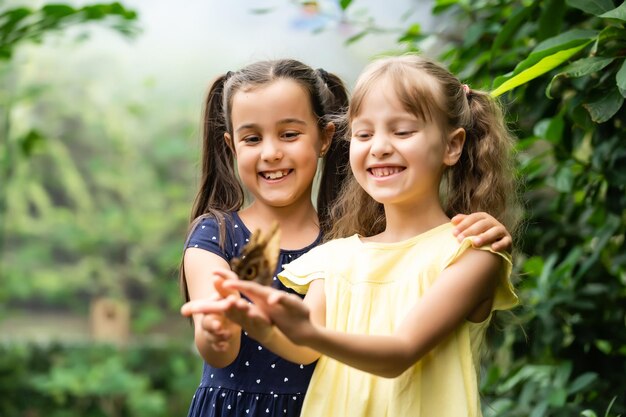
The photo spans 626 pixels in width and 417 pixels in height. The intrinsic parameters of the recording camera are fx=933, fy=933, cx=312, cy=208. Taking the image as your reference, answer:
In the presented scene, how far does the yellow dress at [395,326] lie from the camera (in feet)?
5.02

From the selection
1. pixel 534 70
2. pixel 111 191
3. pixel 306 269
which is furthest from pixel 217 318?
pixel 111 191

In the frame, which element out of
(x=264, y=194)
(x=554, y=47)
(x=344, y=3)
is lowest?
(x=264, y=194)

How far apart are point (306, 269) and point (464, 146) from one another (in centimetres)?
38

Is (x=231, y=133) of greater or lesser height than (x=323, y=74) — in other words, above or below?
below

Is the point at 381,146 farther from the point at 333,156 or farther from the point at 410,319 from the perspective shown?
the point at 333,156

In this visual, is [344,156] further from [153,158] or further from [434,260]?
[153,158]

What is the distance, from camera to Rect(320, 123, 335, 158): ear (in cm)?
193

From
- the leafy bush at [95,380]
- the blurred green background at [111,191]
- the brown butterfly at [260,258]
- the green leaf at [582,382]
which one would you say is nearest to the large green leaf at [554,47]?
the brown butterfly at [260,258]

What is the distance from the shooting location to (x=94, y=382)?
Answer: 762 centimetres

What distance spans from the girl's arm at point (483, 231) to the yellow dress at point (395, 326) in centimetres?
2

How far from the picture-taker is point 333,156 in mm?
1988

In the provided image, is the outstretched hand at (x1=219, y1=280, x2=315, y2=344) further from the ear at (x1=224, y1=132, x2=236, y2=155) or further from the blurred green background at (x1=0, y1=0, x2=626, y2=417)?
the blurred green background at (x1=0, y1=0, x2=626, y2=417)


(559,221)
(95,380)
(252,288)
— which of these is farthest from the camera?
(95,380)

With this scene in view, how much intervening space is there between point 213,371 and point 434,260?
1.84 ft
